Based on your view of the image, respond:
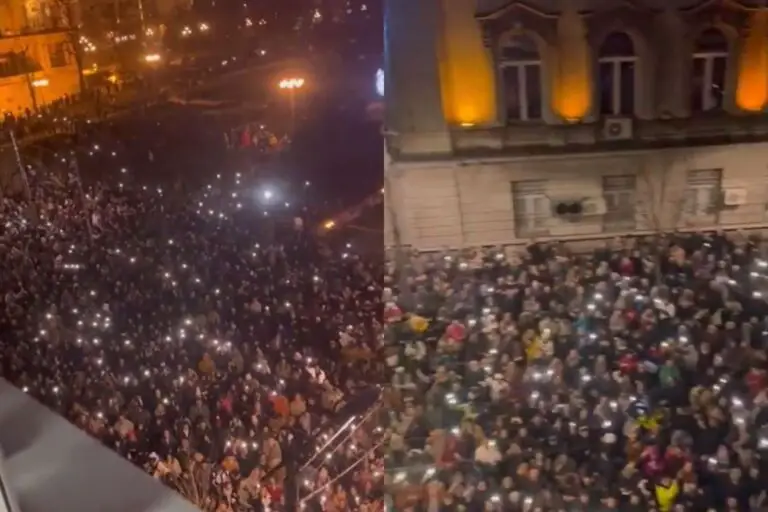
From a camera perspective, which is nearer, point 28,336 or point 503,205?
point 503,205

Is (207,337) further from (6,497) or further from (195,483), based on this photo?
(6,497)

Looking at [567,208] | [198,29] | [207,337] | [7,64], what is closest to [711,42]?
[567,208]

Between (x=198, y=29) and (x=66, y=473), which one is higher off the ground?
(x=198, y=29)

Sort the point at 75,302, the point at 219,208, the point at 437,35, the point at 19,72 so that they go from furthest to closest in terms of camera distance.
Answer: the point at 75,302, the point at 219,208, the point at 437,35, the point at 19,72

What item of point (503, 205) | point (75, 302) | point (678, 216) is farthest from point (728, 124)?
point (75, 302)

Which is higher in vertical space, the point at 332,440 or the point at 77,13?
the point at 77,13

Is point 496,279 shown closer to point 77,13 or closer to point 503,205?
point 503,205

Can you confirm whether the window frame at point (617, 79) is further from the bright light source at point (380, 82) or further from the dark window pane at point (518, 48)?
the bright light source at point (380, 82)
